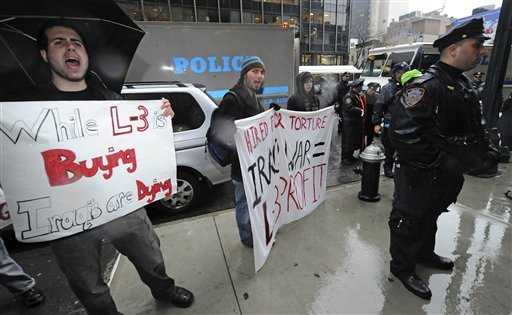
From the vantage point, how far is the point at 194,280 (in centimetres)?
249

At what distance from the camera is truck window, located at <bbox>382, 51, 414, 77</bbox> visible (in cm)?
1093

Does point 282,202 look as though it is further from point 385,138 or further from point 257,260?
point 385,138

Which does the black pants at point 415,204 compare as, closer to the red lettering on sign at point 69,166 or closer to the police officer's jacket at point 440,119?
the police officer's jacket at point 440,119

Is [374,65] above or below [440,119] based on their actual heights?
above

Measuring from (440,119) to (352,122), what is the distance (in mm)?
4071

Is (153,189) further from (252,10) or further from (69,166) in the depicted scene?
(252,10)

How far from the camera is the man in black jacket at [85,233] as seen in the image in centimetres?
153

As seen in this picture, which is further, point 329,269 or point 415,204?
point 329,269

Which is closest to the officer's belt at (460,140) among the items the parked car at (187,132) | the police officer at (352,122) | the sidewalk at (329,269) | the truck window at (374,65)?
the sidewalk at (329,269)

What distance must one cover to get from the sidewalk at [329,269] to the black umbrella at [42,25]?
1846 millimetres

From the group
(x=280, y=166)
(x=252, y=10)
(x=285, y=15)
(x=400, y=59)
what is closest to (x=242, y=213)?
(x=280, y=166)

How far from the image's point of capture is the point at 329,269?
2557mm

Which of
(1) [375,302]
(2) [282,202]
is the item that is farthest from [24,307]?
(1) [375,302]

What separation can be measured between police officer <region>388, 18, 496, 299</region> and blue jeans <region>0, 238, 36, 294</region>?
3093mm
